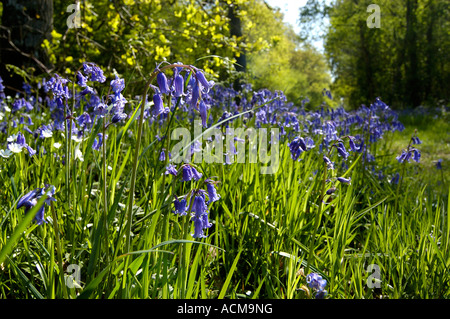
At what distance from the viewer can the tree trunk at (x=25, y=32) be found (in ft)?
17.3

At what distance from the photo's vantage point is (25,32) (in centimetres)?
535

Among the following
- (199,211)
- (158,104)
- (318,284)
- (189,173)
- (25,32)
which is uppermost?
(25,32)

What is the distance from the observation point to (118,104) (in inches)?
61.3

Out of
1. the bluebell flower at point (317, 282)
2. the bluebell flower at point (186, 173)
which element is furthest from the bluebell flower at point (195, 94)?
the bluebell flower at point (317, 282)

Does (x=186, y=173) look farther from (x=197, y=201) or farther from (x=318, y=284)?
(x=318, y=284)

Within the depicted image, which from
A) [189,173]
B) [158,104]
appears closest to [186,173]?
[189,173]

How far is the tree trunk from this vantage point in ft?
17.3

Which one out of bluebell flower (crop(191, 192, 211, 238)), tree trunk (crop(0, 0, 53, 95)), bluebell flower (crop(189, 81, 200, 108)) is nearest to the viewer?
bluebell flower (crop(189, 81, 200, 108))

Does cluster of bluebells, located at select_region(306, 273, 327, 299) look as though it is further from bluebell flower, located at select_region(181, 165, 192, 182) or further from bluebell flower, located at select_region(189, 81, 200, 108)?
bluebell flower, located at select_region(189, 81, 200, 108)

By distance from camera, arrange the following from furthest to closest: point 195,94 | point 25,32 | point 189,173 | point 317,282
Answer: point 25,32
point 189,173
point 317,282
point 195,94

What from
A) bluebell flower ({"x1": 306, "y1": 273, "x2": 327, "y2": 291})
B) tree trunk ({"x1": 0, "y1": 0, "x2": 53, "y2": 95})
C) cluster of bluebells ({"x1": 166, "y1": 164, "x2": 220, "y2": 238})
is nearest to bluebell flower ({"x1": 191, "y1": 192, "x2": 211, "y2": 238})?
cluster of bluebells ({"x1": 166, "y1": 164, "x2": 220, "y2": 238})

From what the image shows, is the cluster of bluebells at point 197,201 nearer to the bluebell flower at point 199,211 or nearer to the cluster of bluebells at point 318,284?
the bluebell flower at point 199,211

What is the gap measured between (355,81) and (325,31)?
4.62 m

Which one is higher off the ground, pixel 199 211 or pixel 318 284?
pixel 199 211
